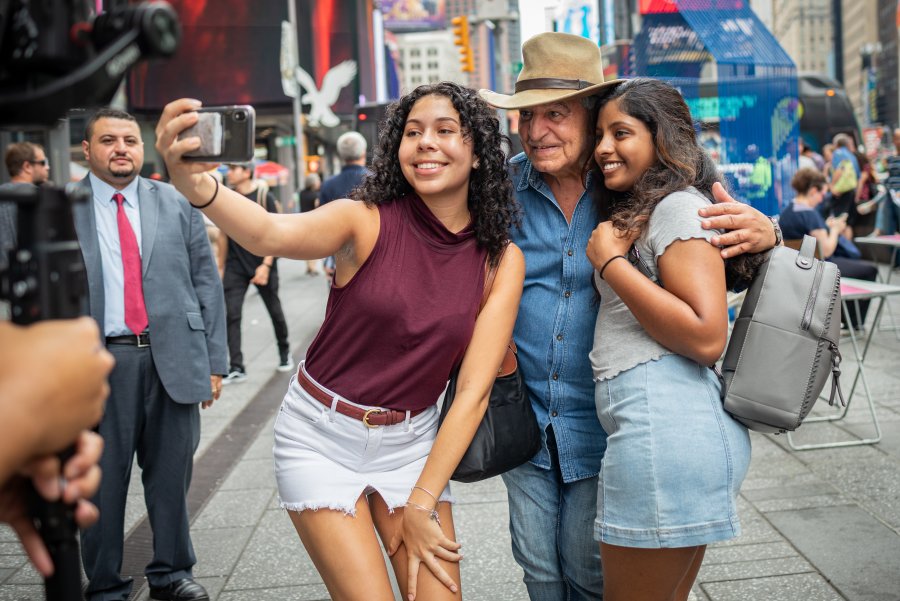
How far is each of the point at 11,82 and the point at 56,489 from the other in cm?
56

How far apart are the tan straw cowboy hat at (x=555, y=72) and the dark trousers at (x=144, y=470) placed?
75.2 inches

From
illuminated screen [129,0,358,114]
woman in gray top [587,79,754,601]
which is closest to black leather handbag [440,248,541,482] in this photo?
woman in gray top [587,79,754,601]

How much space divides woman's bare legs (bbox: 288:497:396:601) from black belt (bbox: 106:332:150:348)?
1.62m

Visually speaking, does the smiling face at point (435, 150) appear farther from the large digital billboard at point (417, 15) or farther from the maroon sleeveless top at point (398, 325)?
the large digital billboard at point (417, 15)

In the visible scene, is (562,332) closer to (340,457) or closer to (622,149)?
(622,149)

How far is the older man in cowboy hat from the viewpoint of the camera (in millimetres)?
2793

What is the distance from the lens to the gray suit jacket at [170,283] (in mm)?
3711

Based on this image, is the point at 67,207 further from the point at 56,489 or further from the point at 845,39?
the point at 845,39

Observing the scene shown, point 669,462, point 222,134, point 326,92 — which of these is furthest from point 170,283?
point 326,92

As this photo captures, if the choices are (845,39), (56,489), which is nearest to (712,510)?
(56,489)

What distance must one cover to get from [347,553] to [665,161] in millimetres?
1337

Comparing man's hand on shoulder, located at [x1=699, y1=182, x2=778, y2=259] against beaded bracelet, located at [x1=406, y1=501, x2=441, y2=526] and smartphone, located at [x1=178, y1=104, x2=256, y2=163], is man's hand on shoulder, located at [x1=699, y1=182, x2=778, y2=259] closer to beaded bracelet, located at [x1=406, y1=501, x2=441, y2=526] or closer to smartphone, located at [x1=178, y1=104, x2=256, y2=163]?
beaded bracelet, located at [x1=406, y1=501, x2=441, y2=526]

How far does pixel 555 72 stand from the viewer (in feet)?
9.46

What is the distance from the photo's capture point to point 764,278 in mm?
2445
